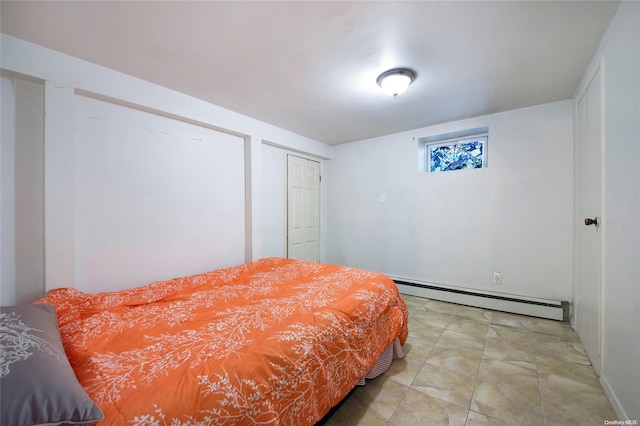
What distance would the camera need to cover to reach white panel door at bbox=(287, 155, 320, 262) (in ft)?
12.2

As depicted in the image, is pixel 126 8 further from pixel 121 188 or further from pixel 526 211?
pixel 526 211

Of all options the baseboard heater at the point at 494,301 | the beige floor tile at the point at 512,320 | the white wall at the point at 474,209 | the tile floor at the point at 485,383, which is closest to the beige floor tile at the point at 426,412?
the tile floor at the point at 485,383

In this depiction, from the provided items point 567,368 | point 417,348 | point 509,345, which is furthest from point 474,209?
point 417,348

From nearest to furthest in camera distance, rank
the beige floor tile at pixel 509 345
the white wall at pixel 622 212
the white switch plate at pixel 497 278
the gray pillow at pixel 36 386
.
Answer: the gray pillow at pixel 36 386, the white wall at pixel 622 212, the beige floor tile at pixel 509 345, the white switch plate at pixel 497 278

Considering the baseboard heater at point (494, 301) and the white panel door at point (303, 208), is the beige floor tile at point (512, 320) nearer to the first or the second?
the baseboard heater at point (494, 301)

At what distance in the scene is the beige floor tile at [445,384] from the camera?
1.58 meters

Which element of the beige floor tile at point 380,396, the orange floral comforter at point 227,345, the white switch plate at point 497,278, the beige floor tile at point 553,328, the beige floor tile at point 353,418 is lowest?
the beige floor tile at point 353,418

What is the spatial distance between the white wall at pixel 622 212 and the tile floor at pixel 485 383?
213 mm

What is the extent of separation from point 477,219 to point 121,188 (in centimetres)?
373

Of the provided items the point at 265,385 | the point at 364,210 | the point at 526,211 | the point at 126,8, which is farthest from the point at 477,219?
the point at 126,8

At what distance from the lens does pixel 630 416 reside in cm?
124

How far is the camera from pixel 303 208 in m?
3.94

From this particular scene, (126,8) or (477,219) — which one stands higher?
(126,8)

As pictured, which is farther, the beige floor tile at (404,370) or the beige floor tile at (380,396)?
the beige floor tile at (404,370)
